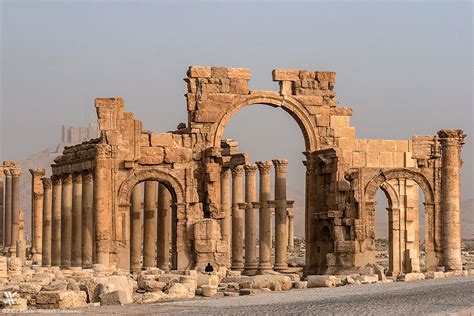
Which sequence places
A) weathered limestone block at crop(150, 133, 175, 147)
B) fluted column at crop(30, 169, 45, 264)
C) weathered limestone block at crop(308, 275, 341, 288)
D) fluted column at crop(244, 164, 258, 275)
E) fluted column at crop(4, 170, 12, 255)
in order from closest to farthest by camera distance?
1. weathered limestone block at crop(308, 275, 341, 288)
2. weathered limestone block at crop(150, 133, 175, 147)
3. fluted column at crop(244, 164, 258, 275)
4. fluted column at crop(4, 170, 12, 255)
5. fluted column at crop(30, 169, 45, 264)

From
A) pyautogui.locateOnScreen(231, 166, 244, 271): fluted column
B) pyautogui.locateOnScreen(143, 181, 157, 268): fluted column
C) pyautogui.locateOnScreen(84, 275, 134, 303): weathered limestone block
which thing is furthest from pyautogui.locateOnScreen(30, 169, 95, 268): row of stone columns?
pyautogui.locateOnScreen(84, 275, 134, 303): weathered limestone block

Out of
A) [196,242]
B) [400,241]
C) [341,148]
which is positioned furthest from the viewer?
[400,241]

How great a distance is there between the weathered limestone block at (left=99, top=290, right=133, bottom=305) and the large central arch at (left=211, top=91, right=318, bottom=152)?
18.3 metres

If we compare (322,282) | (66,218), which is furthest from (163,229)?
(322,282)

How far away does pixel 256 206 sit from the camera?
164 ft

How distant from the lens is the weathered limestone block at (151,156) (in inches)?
1590

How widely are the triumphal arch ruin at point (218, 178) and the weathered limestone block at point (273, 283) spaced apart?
354 inches

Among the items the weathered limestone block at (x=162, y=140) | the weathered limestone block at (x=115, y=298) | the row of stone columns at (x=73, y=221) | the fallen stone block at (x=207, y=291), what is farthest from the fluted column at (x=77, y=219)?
the weathered limestone block at (x=115, y=298)

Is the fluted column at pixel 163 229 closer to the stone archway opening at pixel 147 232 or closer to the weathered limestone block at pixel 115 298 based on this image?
the stone archway opening at pixel 147 232

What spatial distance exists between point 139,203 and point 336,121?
8.05m

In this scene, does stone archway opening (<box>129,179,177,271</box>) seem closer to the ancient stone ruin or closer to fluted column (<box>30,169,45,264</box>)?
the ancient stone ruin

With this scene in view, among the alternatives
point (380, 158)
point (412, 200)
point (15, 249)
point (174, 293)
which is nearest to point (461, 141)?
point (380, 158)

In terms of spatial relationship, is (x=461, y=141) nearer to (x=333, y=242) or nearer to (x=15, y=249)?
(x=333, y=242)

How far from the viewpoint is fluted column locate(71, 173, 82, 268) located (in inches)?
1651
